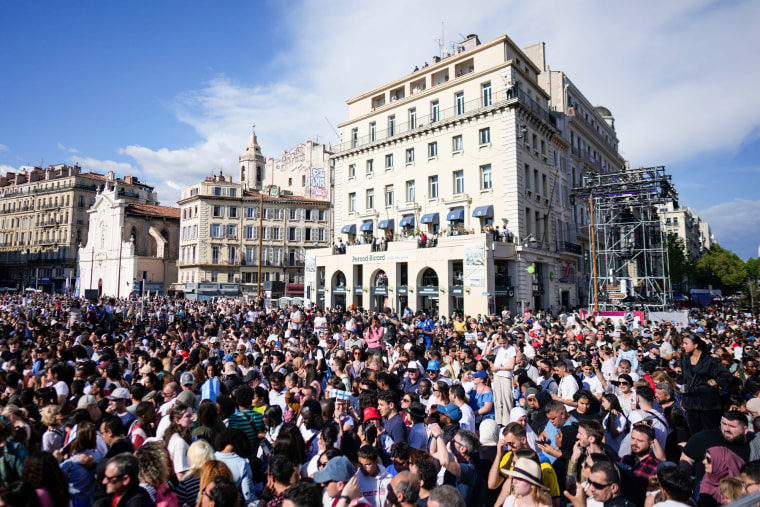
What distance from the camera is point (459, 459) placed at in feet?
14.8

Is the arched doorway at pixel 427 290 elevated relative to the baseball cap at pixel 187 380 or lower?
elevated

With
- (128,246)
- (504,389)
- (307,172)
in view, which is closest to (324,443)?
(504,389)

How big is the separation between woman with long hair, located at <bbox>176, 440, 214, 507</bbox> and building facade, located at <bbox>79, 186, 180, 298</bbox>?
5947cm

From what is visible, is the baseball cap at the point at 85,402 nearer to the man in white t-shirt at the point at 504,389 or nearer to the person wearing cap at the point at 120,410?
the person wearing cap at the point at 120,410

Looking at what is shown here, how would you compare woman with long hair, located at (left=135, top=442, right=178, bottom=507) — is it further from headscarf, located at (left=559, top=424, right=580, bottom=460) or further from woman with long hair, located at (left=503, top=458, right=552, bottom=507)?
headscarf, located at (left=559, top=424, right=580, bottom=460)

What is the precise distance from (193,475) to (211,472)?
353 mm

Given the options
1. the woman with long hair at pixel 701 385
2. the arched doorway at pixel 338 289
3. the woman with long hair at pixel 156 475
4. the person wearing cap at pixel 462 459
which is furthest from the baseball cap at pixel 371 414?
the arched doorway at pixel 338 289

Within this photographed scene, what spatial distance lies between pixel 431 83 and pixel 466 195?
1014 centimetres

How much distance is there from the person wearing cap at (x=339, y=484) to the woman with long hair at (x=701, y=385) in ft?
17.9

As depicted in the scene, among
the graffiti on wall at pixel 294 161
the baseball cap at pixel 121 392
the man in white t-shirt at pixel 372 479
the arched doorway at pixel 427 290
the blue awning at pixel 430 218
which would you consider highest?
the graffiti on wall at pixel 294 161

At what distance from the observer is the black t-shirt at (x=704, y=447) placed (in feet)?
15.0

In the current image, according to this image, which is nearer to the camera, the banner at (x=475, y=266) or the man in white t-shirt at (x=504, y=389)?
the man in white t-shirt at (x=504, y=389)

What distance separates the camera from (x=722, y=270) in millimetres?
61531

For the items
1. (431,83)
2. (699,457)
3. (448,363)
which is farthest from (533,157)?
(699,457)
